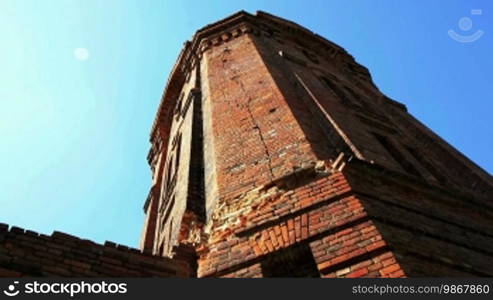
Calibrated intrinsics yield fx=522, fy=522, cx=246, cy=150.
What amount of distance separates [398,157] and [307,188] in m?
3.12

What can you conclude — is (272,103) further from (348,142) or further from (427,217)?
(427,217)

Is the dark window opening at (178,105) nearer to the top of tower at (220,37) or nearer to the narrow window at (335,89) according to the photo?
the top of tower at (220,37)

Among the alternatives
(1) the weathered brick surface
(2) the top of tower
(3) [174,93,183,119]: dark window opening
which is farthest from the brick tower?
(3) [174,93,183,119]: dark window opening

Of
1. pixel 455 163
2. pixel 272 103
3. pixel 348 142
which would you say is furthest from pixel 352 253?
pixel 455 163

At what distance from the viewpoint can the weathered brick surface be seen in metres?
4.53

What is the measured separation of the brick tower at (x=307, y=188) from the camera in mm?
4562

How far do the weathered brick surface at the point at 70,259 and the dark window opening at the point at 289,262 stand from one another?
0.99 metres

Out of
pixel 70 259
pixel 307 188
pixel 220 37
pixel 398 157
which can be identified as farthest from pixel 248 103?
pixel 220 37

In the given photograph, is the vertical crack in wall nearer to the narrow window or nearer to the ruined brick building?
the ruined brick building

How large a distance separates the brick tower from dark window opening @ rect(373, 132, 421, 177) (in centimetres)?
4

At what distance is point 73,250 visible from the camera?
4938mm

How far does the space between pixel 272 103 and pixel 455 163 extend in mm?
3609

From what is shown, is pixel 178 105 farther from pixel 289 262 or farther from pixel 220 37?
pixel 289 262

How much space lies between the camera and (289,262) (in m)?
4.67
